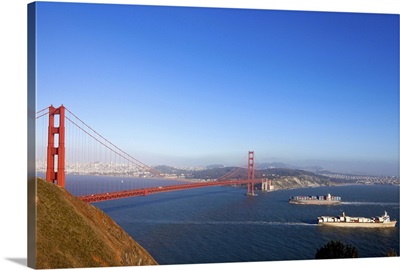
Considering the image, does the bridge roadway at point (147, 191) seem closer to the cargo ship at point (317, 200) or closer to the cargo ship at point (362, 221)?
the cargo ship at point (317, 200)

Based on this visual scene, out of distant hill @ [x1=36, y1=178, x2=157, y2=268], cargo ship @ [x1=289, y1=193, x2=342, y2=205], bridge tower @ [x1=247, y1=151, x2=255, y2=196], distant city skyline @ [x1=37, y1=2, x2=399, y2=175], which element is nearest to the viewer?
distant hill @ [x1=36, y1=178, x2=157, y2=268]

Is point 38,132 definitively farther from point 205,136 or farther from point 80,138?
point 205,136

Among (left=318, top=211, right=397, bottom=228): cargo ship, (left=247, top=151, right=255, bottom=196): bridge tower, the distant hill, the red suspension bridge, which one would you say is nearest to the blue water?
(left=318, top=211, right=397, bottom=228): cargo ship

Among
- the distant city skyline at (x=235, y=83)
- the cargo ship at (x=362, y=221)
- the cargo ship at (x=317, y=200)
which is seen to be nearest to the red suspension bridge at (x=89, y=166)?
the distant city skyline at (x=235, y=83)

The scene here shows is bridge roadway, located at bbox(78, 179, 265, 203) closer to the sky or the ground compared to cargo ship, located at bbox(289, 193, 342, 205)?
closer to the sky

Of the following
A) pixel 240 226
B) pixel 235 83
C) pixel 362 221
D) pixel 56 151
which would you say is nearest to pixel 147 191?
pixel 240 226

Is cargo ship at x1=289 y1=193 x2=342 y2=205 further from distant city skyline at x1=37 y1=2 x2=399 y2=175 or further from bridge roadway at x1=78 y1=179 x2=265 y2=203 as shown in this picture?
bridge roadway at x1=78 y1=179 x2=265 y2=203

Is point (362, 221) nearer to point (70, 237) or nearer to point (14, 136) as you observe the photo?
point (70, 237)

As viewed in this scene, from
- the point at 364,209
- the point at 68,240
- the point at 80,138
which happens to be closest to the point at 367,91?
the point at 364,209
